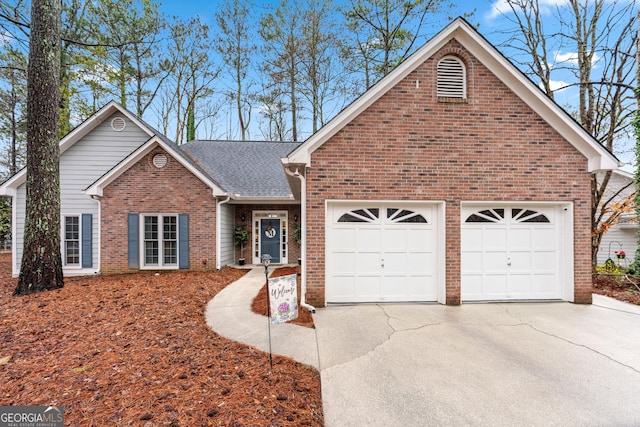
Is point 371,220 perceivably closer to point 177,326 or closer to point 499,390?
point 499,390

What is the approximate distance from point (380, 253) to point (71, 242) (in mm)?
11169

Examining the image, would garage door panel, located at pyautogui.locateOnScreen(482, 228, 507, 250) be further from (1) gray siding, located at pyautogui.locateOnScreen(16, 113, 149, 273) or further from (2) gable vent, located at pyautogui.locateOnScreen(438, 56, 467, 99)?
(1) gray siding, located at pyautogui.locateOnScreen(16, 113, 149, 273)

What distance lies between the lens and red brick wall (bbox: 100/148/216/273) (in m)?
9.78

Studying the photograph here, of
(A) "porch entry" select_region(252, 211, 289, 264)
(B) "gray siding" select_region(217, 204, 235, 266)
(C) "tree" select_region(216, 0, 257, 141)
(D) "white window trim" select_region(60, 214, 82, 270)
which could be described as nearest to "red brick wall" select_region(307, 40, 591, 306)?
(B) "gray siding" select_region(217, 204, 235, 266)

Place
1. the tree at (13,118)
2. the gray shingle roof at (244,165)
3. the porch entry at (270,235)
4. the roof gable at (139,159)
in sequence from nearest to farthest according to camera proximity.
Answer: the roof gable at (139,159) < the gray shingle roof at (244,165) < the porch entry at (270,235) < the tree at (13,118)

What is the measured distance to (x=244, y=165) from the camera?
13570mm

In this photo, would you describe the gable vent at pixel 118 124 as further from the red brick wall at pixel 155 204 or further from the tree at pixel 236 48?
the tree at pixel 236 48

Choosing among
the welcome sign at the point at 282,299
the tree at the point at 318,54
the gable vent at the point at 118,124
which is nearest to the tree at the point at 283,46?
the tree at the point at 318,54

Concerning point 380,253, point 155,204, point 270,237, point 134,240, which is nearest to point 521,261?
point 380,253

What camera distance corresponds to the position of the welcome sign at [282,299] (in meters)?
3.58

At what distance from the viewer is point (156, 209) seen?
9906 millimetres

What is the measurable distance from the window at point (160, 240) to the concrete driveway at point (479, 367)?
23.0ft

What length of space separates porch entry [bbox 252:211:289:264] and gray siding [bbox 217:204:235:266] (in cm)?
97

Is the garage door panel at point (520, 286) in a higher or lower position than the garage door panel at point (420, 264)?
lower
